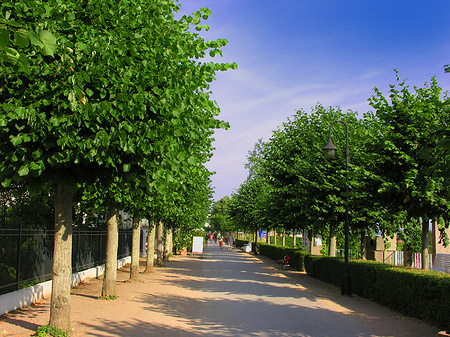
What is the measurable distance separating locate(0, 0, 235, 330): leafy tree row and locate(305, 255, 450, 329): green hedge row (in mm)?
6349

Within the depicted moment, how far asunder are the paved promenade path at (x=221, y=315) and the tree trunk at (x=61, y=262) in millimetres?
547

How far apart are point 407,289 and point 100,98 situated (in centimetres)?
888

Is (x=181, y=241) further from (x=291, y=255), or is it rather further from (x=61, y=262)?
(x=61, y=262)

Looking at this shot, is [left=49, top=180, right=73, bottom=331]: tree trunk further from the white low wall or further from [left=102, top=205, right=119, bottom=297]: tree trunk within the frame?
[left=102, top=205, right=119, bottom=297]: tree trunk

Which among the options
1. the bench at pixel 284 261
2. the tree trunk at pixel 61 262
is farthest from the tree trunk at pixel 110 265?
the bench at pixel 284 261

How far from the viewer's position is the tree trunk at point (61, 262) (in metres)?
7.94

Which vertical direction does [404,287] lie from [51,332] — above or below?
above

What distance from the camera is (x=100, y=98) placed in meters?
7.01

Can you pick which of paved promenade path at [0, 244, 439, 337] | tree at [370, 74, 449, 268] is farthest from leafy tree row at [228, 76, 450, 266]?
paved promenade path at [0, 244, 439, 337]

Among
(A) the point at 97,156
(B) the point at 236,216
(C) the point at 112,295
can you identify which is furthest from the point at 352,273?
(B) the point at 236,216

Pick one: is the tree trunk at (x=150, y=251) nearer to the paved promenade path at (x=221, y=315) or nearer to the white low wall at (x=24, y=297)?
the paved promenade path at (x=221, y=315)

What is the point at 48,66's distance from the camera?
21.1 feet

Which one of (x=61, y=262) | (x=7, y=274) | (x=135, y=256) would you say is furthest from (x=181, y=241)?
(x=61, y=262)

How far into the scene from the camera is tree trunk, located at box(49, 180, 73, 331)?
7938 millimetres
